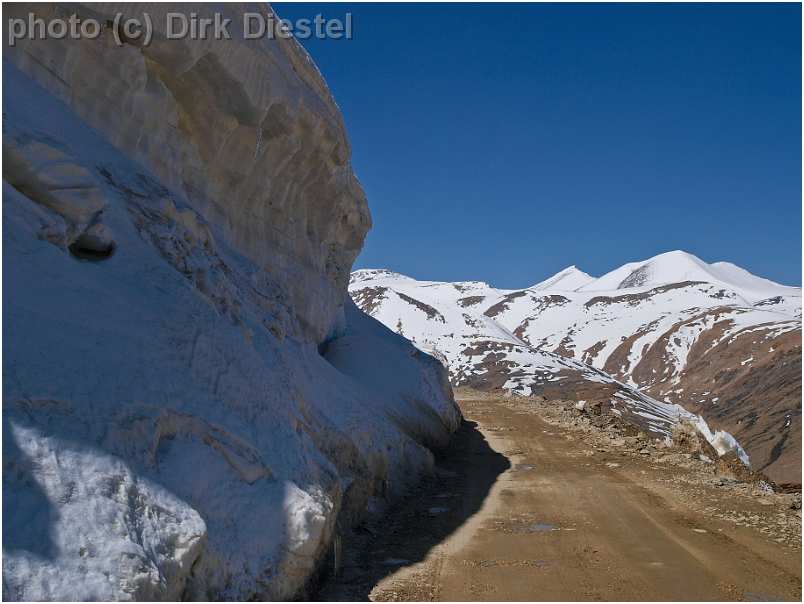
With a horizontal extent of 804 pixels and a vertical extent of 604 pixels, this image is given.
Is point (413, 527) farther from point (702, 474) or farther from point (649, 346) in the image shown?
point (649, 346)

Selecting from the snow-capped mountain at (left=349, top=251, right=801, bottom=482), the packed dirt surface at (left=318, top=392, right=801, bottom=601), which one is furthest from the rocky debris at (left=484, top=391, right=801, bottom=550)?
the snow-capped mountain at (left=349, top=251, right=801, bottom=482)

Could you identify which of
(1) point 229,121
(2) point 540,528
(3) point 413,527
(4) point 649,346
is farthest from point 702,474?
(4) point 649,346

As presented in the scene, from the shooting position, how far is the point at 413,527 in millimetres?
10055

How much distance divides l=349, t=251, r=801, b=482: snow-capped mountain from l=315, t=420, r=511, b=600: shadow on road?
16.0 metres

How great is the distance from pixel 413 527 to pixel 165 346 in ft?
16.9

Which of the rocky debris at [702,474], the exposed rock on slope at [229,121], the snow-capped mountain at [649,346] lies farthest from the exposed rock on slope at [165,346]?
the snow-capped mountain at [649,346]

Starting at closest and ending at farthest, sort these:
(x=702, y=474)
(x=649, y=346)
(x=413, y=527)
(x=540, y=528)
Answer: (x=540, y=528) < (x=413, y=527) < (x=702, y=474) < (x=649, y=346)

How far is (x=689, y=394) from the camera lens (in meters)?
80.2

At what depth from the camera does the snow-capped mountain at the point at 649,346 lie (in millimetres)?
60562

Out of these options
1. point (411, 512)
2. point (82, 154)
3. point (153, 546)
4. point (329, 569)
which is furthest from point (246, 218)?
point (153, 546)

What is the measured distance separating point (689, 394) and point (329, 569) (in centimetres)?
8186

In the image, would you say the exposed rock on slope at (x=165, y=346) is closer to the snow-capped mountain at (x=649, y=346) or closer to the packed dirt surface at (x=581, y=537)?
the packed dirt surface at (x=581, y=537)

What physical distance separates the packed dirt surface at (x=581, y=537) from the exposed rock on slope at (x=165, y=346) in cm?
90

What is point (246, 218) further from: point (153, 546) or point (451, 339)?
point (451, 339)
